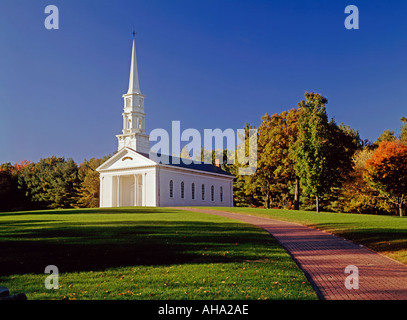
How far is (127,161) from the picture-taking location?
159 feet

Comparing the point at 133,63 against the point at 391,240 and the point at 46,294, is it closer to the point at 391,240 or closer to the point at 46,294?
the point at 391,240

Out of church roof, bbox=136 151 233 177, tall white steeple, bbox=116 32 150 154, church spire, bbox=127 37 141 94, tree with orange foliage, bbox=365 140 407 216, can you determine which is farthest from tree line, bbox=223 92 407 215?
church spire, bbox=127 37 141 94

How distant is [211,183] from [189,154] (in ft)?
104

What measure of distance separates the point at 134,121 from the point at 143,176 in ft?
32.2

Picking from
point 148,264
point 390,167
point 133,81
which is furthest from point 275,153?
point 148,264

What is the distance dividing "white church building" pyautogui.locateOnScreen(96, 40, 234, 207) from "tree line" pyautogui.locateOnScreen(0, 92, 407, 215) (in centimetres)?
648

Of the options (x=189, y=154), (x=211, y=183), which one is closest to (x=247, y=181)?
(x=211, y=183)

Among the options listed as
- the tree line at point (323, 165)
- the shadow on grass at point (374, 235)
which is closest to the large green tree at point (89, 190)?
the tree line at point (323, 165)

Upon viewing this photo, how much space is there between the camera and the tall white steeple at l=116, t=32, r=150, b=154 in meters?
52.3

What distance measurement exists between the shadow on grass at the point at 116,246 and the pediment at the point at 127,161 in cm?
2681

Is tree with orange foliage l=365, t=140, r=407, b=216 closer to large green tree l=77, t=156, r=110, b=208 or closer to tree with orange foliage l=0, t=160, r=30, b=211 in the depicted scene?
large green tree l=77, t=156, r=110, b=208

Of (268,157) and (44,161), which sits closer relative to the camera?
(268,157)
